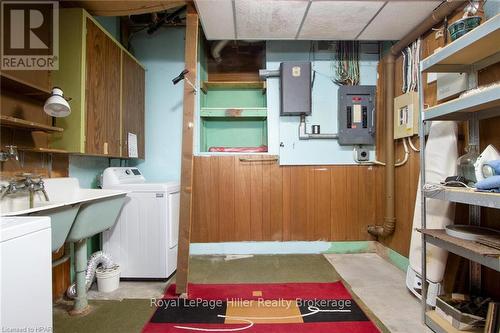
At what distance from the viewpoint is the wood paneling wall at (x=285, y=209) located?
10.5 ft

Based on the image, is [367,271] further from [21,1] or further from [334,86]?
[21,1]

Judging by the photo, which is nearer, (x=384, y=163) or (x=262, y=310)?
(x=262, y=310)

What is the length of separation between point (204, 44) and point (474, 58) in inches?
111

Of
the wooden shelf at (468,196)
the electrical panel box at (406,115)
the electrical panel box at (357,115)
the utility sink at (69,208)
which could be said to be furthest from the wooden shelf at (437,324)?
the utility sink at (69,208)

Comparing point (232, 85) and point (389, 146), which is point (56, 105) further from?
point (389, 146)

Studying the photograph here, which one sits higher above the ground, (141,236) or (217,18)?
(217,18)

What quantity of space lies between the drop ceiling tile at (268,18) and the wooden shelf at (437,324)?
2.49 metres

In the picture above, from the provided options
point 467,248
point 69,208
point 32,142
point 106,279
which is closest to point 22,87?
point 32,142

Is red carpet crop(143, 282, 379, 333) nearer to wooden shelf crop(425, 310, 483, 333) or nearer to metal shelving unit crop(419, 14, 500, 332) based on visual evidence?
wooden shelf crop(425, 310, 483, 333)

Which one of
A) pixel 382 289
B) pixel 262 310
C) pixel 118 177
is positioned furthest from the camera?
pixel 118 177

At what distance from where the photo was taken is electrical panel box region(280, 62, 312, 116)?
3.05 m

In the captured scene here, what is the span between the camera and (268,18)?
2467 millimetres

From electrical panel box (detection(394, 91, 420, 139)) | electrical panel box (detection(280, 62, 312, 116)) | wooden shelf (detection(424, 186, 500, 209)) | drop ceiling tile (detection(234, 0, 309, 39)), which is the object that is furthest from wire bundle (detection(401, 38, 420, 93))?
wooden shelf (detection(424, 186, 500, 209))

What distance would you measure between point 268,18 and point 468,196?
210 centimetres
